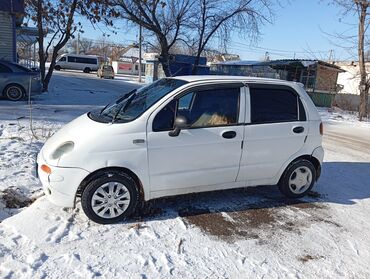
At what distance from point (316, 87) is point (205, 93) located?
2373 cm

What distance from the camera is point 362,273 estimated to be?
132 inches

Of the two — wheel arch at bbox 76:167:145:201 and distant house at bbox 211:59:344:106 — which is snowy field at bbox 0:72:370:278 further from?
distant house at bbox 211:59:344:106

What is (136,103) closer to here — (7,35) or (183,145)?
(183,145)

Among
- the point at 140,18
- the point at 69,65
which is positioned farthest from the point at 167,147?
the point at 69,65

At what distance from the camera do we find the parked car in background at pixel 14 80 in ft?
40.2

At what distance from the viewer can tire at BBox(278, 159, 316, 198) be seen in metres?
4.98

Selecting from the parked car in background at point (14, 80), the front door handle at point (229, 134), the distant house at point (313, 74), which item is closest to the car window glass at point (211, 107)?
the front door handle at point (229, 134)

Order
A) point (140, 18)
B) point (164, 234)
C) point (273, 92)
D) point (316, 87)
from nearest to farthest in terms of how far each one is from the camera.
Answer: point (164, 234)
point (273, 92)
point (140, 18)
point (316, 87)

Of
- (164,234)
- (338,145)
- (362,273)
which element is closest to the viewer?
(362,273)

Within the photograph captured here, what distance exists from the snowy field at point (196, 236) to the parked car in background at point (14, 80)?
25.5 feet

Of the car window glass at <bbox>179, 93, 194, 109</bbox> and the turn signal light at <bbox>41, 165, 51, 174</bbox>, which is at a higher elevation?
the car window glass at <bbox>179, 93, 194, 109</bbox>

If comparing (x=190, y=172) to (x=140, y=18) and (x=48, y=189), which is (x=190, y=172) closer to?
(x=48, y=189)

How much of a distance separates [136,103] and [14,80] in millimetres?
9810

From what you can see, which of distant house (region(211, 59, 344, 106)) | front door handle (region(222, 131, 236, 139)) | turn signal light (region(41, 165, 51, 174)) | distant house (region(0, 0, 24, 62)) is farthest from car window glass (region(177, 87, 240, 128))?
distant house (region(211, 59, 344, 106))
